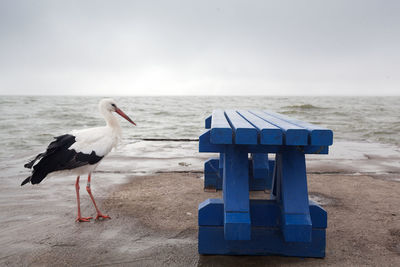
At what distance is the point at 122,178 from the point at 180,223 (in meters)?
2.21

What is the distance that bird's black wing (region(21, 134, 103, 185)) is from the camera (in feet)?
11.1

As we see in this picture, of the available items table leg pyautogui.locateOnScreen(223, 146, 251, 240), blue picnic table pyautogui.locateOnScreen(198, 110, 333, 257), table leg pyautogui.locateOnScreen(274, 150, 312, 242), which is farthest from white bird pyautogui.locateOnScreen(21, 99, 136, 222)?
table leg pyautogui.locateOnScreen(274, 150, 312, 242)

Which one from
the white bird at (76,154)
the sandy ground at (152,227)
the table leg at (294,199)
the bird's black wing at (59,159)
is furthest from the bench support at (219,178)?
the table leg at (294,199)

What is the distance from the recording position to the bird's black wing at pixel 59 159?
3.38 metres

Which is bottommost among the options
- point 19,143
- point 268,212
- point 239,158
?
point 19,143

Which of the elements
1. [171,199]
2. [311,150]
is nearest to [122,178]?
[171,199]

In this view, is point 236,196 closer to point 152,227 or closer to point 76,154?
point 152,227

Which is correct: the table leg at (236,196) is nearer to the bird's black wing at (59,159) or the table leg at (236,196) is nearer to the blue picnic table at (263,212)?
the blue picnic table at (263,212)

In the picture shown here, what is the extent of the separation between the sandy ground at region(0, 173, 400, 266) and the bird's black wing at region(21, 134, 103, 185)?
525mm

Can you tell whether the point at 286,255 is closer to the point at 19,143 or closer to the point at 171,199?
the point at 171,199

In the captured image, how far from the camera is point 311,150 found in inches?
97.5

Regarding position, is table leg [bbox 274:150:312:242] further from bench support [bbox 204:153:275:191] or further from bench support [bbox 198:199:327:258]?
bench support [bbox 204:153:275:191]

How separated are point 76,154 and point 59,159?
0.60 ft

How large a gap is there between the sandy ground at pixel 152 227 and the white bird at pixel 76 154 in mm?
407
